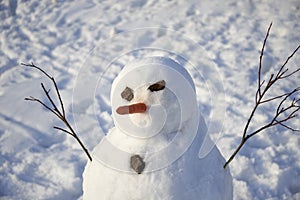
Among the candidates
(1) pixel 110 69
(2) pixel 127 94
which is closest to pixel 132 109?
(2) pixel 127 94

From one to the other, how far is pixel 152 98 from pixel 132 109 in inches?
3.2

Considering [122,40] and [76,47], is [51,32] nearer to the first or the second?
[76,47]

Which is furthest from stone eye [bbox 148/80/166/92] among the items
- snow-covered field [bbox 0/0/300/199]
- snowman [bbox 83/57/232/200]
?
snow-covered field [bbox 0/0/300/199]

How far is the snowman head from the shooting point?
1177mm

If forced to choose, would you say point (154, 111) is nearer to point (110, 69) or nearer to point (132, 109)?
point (132, 109)

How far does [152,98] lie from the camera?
1.18m

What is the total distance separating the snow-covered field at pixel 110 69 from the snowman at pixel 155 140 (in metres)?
0.30

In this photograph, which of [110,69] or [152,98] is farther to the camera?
[110,69]

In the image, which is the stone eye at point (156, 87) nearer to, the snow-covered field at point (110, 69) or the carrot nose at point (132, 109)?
the carrot nose at point (132, 109)

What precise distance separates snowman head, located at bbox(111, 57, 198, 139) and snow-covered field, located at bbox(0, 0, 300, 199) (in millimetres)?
288

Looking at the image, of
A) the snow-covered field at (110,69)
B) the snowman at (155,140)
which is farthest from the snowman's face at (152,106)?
the snow-covered field at (110,69)

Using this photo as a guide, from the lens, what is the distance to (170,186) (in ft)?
4.06

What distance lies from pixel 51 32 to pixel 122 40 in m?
0.74

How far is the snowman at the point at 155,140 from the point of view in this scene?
46.7 inches
